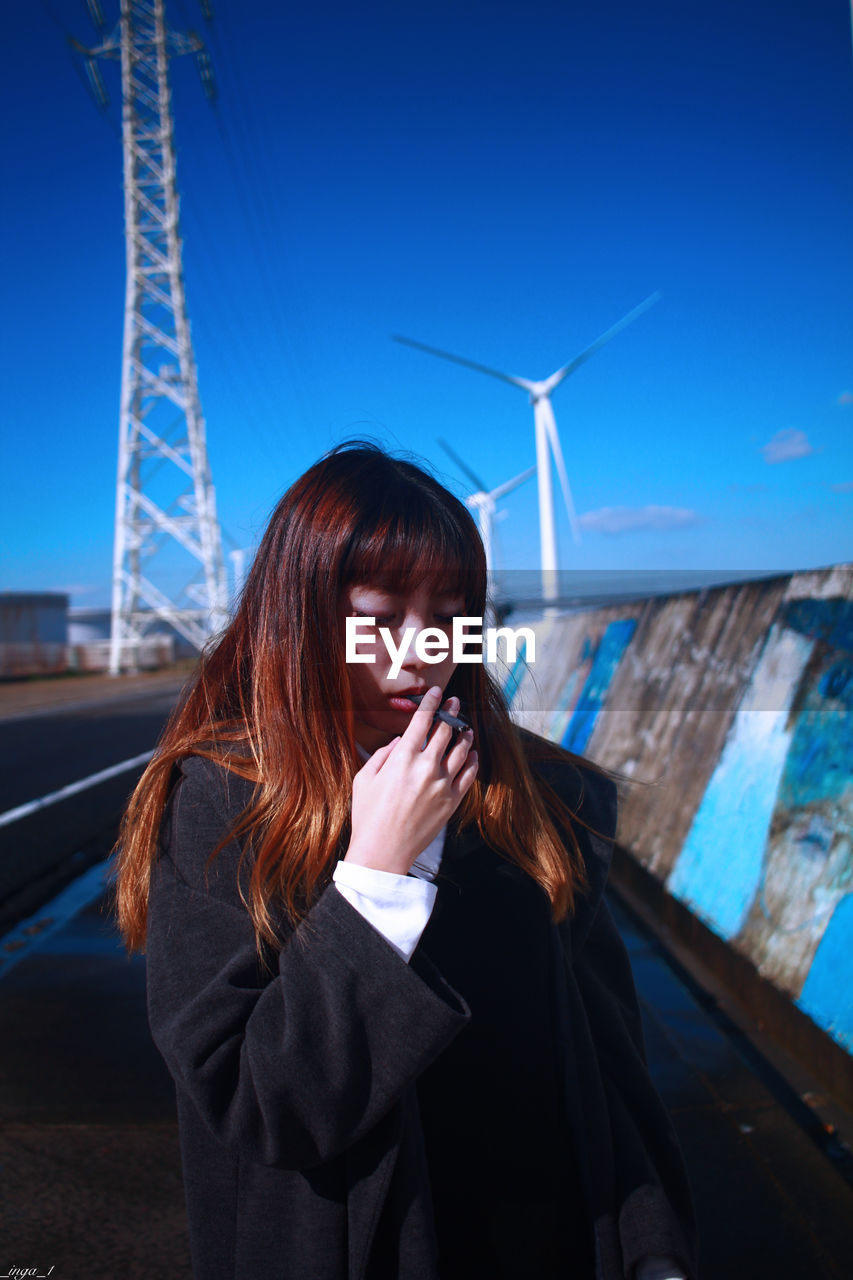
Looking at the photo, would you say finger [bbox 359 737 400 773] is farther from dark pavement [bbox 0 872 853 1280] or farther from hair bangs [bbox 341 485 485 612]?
dark pavement [bbox 0 872 853 1280]

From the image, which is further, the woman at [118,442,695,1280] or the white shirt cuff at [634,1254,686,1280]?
the white shirt cuff at [634,1254,686,1280]

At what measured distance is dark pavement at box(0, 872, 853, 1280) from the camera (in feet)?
7.63

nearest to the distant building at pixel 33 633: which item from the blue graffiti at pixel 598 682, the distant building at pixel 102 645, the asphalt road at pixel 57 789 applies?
the distant building at pixel 102 645

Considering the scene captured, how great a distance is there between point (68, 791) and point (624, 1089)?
28.3 feet

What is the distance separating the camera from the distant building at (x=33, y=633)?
110ft

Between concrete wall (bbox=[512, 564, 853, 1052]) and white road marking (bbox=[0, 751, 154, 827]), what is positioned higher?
concrete wall (bbox=[512, 564, 853, 1052])

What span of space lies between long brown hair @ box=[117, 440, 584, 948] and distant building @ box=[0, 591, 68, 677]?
33434mm

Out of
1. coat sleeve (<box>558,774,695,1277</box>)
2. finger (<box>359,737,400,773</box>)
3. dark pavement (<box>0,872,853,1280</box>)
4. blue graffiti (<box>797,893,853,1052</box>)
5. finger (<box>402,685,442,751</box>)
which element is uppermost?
finger (<box>402,685,442,751</box>)

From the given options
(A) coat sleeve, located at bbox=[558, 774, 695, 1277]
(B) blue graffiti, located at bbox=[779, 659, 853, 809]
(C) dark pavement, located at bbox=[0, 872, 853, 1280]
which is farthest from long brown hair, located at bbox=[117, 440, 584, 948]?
(B) blue graffiti, located at bbox=[779, 659, 853, 809]

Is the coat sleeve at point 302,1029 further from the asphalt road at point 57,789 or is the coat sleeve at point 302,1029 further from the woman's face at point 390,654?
the asphalt road at point 57,789

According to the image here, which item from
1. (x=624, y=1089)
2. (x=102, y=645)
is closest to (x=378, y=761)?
(x=624, y=1089)

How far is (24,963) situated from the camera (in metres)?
4.53

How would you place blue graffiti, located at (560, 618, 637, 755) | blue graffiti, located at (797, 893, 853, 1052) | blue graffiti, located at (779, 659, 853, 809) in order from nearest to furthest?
blue graffiti, located at (797, 893, 853, 1052), blue graffiti, located at (779, 659, 853, 809), blue graffiti, located at (560, 618, 637, 755)

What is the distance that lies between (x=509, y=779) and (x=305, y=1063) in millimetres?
621
